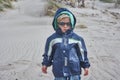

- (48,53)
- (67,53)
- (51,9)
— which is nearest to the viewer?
(67,53)

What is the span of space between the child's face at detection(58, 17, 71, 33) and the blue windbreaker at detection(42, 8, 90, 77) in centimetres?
4

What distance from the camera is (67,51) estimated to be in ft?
15.1

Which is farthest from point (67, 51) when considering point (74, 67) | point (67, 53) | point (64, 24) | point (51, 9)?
point (51, 9)

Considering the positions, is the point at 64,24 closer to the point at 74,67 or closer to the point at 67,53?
the point at 67,53

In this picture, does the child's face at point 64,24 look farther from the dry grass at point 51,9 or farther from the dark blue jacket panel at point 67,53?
the dry grass at point 51,9

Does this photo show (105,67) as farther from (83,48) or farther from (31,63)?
(83,48)

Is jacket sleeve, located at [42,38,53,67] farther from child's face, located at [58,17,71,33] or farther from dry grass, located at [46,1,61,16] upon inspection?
dry grass, located at [46,1,61,16]

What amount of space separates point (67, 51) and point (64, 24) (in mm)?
370

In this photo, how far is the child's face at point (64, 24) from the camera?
466 cm

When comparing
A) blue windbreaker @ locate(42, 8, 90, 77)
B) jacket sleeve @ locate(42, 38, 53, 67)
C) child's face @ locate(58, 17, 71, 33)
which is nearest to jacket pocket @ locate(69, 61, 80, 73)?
blue windbreaker @ locate(42, 8, 90, 77)

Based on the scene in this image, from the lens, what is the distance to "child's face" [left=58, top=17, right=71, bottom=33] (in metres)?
4.66

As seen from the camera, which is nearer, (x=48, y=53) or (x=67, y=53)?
(x=67, y=53)

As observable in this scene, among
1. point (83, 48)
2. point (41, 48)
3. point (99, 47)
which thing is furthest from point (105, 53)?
point (83, 48)

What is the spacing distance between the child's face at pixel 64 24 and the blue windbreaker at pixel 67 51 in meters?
0.04
